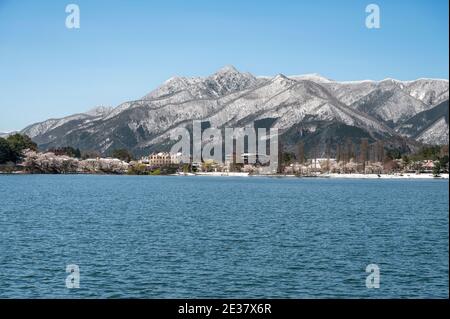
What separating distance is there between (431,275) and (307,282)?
6.77 meters

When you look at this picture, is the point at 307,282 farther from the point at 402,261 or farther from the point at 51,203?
the point at 51,203

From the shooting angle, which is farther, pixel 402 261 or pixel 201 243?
pixel 201 243

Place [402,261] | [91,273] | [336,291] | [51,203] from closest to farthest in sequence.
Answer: [336,291], [91,273], [402,261], [51,203]

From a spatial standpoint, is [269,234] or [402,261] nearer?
[402,261]

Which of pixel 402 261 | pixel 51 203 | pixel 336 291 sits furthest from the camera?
pixel 51 203

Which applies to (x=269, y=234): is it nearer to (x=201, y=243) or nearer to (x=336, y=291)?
(x=201, y=243)
